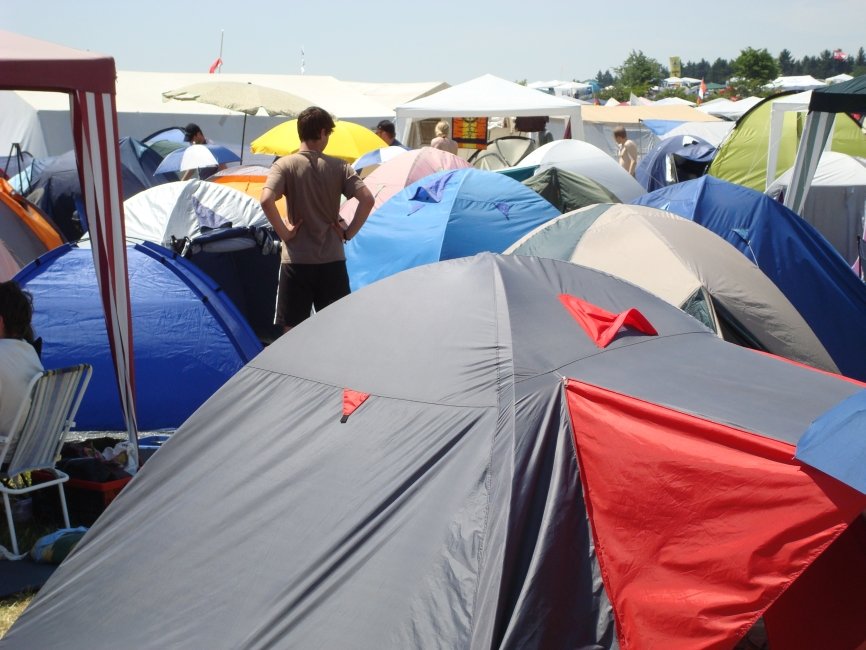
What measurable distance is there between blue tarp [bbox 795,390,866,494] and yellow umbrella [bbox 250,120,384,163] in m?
11.4

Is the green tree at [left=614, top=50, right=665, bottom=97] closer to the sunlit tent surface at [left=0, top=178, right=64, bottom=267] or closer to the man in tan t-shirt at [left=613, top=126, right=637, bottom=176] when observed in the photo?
the man in tan t-shirt at [left=613, top=126, right=637, bottom=176]

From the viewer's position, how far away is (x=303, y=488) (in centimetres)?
312

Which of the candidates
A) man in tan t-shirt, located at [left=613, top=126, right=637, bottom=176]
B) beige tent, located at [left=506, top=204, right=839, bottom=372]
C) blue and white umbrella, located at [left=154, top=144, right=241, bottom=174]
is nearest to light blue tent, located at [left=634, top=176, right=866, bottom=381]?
beige tent, located at [left=506, top=204, right=839, bottom=372]

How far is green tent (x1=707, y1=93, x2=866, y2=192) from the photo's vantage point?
13.5 m

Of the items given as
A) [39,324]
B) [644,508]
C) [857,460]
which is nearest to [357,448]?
[644,508]

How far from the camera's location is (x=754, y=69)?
55.2m

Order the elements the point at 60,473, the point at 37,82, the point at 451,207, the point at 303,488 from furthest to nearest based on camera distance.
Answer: the point at 451,207 → the point at 60,473 → the point at 37,82 → the point at 303,488

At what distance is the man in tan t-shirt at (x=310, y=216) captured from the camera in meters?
5.52

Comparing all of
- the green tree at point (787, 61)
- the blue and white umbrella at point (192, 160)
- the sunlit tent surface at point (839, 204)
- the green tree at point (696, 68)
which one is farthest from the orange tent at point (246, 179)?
the green tree at point (696, 68)

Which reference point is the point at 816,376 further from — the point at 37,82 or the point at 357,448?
the point at 37,82

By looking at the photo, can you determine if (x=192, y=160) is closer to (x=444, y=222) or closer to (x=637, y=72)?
(x=444, y=222)

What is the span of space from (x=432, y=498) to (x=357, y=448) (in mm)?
336

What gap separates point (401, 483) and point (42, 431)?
2.04 m

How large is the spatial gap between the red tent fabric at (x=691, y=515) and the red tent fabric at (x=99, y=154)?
2.43 meters
